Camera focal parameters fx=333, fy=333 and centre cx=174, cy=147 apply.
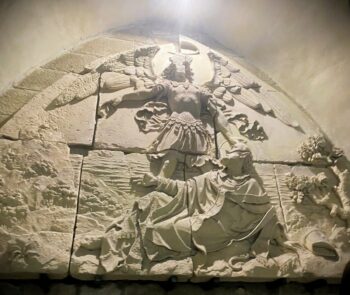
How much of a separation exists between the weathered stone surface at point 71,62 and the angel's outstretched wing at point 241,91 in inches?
59.6

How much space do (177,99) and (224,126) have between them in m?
0.60

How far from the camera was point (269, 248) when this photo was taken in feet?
9.30

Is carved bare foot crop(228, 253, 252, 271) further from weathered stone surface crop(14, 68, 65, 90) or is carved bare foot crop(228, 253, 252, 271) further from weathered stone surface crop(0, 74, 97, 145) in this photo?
weathered stone surface crop(14, 68, 65, 90)

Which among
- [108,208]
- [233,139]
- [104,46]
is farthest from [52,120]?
[233,139]

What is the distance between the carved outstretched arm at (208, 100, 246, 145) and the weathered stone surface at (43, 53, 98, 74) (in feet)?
5.14

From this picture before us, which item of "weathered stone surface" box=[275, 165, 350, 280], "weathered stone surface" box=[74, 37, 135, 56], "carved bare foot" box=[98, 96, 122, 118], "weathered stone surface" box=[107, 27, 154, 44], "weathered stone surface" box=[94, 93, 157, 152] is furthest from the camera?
"weathered stone surface" box=[107, 27, 154, 44]

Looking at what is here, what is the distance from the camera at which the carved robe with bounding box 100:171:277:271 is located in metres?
2.61

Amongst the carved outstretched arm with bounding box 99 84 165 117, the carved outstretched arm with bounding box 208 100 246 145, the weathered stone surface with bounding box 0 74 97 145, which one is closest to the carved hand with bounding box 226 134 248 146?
the carved outstretched arm with bounding box 208 100 246 145

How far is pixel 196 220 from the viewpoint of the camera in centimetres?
278

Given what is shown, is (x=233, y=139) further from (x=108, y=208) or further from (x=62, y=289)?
(x=62, y=289)

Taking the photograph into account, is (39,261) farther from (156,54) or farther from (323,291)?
(156,54)

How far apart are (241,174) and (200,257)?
2.97 ft

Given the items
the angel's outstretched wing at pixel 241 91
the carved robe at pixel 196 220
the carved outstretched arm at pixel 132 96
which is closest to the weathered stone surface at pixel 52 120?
the carved outstretched arm at pixel 132 96

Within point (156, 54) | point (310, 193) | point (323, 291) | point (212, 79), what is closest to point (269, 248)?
point (323, 291)
